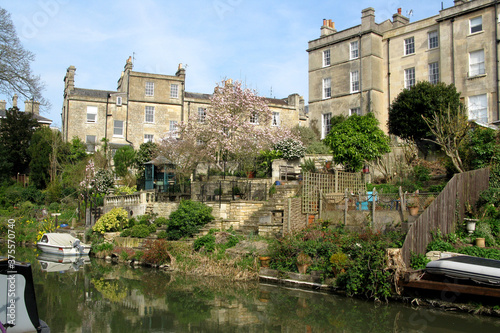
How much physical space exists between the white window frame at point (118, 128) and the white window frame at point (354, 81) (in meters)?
20.5

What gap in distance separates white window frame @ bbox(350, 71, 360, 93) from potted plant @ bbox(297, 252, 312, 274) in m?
20.6

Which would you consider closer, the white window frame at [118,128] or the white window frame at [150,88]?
the white window frame at [118,128]

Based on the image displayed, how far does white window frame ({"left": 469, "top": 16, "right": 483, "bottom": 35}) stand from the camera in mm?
26623

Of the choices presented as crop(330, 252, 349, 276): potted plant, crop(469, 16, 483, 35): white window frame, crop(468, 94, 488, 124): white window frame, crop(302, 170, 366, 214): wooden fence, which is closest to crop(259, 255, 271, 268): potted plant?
crop(330, 252, 349, 276): potted plant

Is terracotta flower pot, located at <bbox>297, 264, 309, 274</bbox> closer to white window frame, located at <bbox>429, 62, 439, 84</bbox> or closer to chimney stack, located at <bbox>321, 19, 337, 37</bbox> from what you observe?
white window frame, located at <bbox>429, 62, 439, 84</bbox>

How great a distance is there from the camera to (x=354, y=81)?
32.5 metres

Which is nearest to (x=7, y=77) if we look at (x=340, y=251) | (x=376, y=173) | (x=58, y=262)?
(x=58, y=262)

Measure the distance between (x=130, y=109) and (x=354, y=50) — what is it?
20103mm

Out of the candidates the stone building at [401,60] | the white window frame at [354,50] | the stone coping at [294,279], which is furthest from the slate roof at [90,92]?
the stone coping at [294,279]

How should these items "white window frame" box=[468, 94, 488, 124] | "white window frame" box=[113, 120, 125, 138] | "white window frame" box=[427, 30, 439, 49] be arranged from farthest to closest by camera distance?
"white window frame" box=[113, 120, 125, 138] → "white window frame" box=[427, 30, 439, 49] → "white window frame" box=[468, 94, 488, 124]

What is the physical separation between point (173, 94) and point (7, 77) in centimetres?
2223

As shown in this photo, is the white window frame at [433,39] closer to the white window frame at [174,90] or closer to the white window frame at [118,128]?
the white window frame at [174,90]

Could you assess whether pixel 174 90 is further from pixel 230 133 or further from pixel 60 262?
pixel 60 262

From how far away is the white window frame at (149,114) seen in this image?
131 ft
